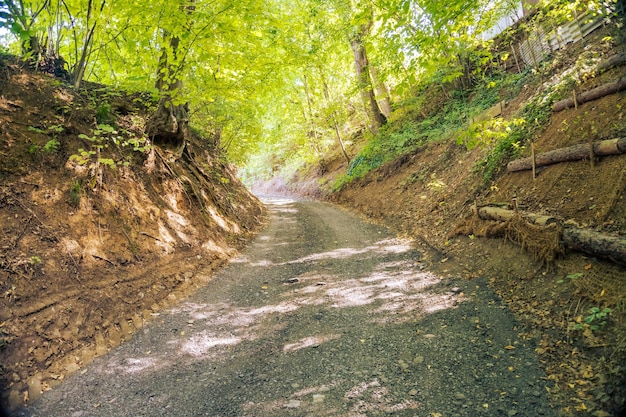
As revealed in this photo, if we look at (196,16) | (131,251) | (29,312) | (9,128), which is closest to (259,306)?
(131,251)

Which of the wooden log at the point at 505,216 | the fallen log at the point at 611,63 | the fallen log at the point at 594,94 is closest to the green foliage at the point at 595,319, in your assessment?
the wooden log at the point at 505,216

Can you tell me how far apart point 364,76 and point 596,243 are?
1298 centimetres

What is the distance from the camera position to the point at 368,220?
1180 centimetres

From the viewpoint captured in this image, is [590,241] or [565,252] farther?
[565,252]

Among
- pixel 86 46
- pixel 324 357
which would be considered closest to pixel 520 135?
pixel 324 357

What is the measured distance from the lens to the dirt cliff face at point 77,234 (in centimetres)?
371

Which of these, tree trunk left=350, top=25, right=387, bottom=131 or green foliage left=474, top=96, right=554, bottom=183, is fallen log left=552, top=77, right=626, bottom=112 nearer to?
green foliage left=474, top=96, right=554, bottom=183

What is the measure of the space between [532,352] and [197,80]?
9.47m

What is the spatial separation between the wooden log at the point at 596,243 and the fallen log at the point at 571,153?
140cm

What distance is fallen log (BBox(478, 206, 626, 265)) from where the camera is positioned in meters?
3.64

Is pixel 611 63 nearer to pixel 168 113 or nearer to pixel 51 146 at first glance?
pixel 168 113

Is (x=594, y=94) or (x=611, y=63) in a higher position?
(x=611, y=63)

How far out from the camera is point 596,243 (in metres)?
3.90

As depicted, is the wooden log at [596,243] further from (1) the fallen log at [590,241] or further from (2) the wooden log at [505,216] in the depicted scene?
(2) the wooden log at [505,216]
